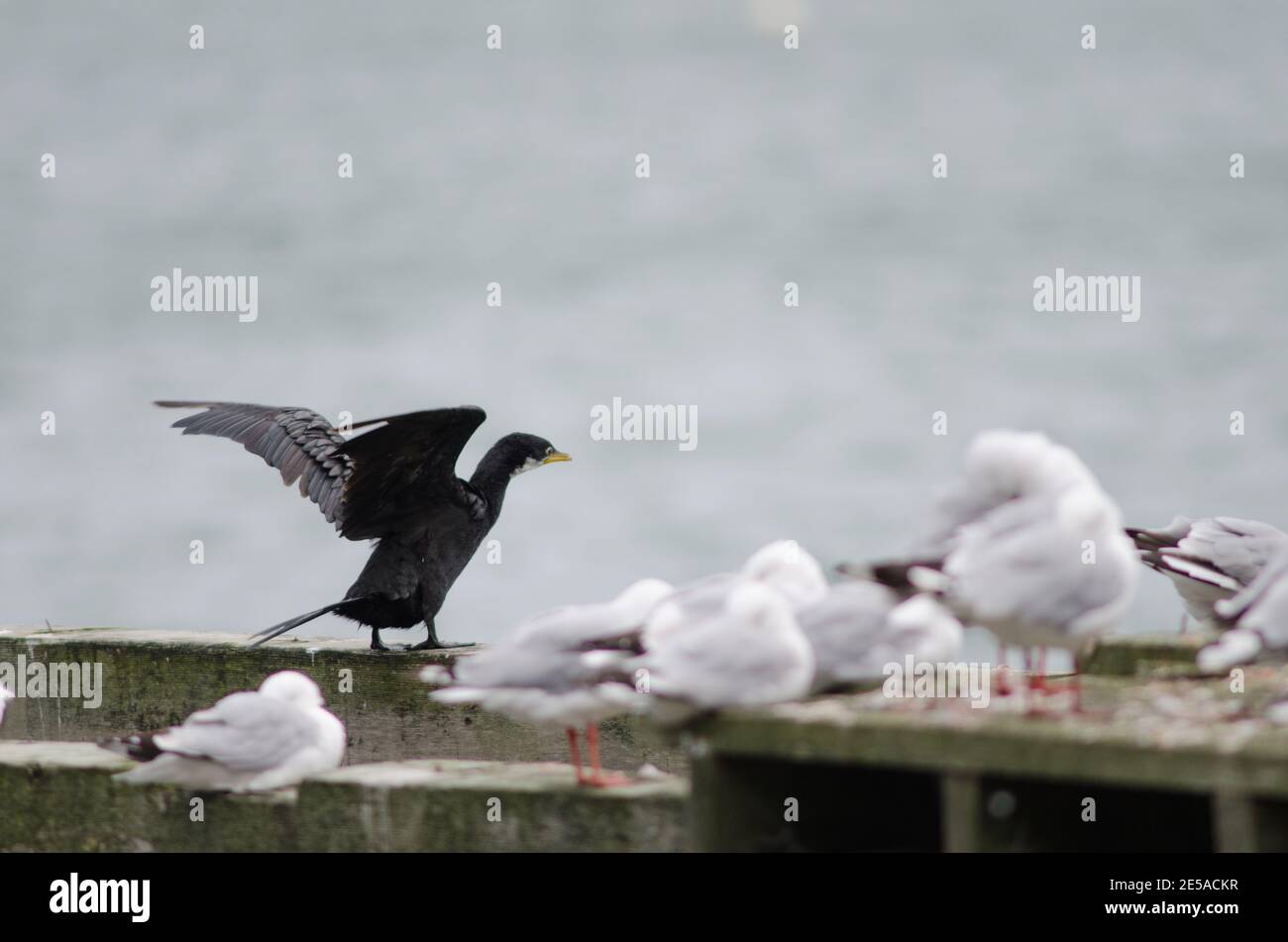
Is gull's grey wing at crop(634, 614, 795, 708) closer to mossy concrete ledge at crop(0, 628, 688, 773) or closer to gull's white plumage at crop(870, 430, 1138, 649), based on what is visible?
gull's white plumage at crop(870, 430, 1138, 649)

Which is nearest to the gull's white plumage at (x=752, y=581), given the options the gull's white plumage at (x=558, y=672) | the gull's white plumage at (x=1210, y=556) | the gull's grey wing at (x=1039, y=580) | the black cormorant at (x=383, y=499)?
the gull's white plumage at (x=558, y=672)

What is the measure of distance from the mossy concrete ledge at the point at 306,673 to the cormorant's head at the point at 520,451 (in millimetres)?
1221

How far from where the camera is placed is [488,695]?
4.30 metres

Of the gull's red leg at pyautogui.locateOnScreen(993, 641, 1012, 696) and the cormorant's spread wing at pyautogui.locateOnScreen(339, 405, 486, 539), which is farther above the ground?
the cormorant's spread wing at pyautogui.locateOnScreen(339, 405, 486, 539)


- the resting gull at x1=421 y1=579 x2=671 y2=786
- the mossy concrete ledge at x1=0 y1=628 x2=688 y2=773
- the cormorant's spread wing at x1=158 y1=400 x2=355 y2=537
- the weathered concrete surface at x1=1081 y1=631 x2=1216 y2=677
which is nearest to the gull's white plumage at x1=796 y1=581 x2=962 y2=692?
the resting gull at x1=421 y1=579 x2=671 y2=786

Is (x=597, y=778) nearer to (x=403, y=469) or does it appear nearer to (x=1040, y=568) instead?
(x=1040, y=568)

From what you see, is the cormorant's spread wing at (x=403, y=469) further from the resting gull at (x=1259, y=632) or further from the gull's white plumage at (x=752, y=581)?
the resting gull at (x=1259, y=632)

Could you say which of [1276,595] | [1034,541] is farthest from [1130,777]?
[1276,595]

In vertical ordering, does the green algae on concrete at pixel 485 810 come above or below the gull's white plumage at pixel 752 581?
below

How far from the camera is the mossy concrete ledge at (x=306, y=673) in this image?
618cm

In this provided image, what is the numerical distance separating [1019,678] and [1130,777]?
188cm

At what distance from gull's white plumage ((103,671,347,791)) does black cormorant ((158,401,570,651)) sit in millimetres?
1818

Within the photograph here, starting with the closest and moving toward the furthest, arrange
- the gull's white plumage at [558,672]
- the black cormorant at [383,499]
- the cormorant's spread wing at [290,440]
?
the gull's white plumage at [558,672], the black cormorant at [383,499], the cormorant's spread wing at [290,440]

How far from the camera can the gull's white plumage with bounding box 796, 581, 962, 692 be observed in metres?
3.84
